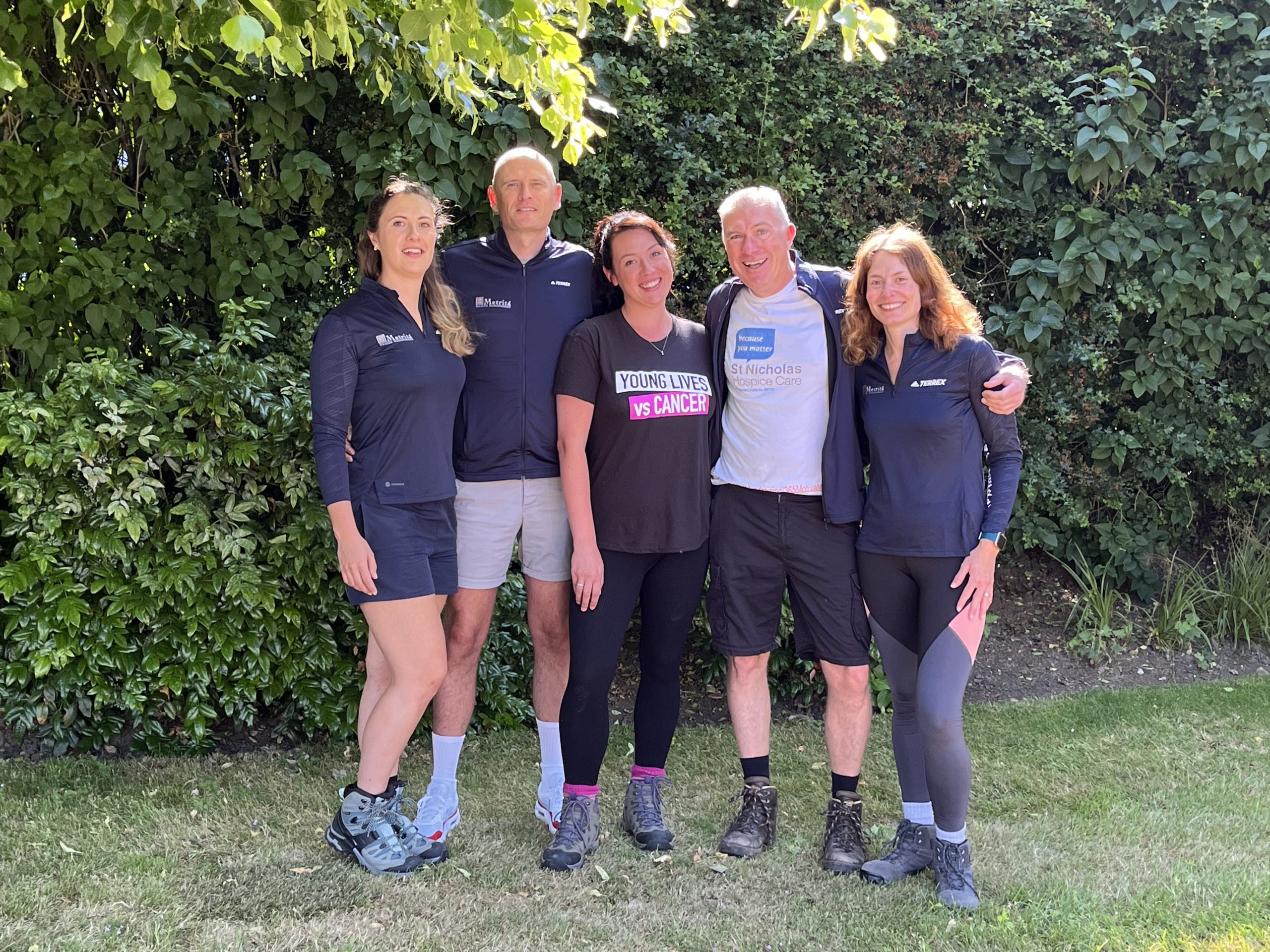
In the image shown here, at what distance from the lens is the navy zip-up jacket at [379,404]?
302 centimetres

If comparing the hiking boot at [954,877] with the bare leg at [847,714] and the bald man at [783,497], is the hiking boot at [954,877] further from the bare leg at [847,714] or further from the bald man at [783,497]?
the bare leg at [847,714]

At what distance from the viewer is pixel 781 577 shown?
3.39 metres

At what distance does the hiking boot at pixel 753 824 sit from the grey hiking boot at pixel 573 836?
42 cm

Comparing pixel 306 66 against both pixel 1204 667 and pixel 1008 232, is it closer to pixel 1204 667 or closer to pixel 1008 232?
pixel 1008 232

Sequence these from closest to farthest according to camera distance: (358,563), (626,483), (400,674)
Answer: (358,563) → (400,674) → (626,483)

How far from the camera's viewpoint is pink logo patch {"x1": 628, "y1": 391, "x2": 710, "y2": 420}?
3227 millimetres

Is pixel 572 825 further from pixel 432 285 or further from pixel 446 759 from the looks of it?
pixel 432 285

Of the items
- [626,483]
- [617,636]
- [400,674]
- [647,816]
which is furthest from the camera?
[647,816]

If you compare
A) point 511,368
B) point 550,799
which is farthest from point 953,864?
point 511,368

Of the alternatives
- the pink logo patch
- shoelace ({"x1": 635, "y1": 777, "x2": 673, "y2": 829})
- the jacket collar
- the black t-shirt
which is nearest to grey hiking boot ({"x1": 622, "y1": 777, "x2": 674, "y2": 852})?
shoelace ({"x1": 635, "y1": 777, "x2": 673, "y2": 829})

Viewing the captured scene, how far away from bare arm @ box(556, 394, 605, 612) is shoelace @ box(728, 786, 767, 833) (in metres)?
0.89

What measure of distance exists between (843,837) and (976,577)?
3.10 ft

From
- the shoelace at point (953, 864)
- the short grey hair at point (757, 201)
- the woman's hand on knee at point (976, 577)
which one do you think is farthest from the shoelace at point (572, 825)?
the short grey hair at point (757, 201)

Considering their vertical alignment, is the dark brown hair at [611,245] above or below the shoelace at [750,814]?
above
